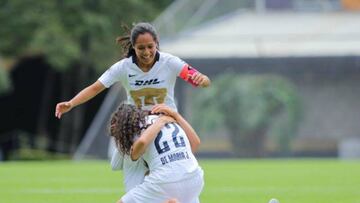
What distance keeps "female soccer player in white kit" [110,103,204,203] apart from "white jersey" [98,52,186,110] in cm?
99

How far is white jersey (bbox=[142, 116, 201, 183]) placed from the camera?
353 inches

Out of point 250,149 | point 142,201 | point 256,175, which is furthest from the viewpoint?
point 250,149

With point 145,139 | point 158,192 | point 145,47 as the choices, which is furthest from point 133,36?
point 158,192

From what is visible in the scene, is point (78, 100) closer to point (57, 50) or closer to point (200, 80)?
point (200, 80)

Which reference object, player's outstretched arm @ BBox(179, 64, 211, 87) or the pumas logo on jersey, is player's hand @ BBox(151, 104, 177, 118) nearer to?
player's outstretched arm @ BBox(179, 64, 211, 87)

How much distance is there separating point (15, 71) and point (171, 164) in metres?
34.7

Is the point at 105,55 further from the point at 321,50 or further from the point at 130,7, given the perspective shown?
the point at 321,50

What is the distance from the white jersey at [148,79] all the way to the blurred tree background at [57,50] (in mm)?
26174

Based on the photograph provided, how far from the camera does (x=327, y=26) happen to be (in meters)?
32.8

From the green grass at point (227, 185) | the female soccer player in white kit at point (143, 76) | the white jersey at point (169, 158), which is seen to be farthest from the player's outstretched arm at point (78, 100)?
the green grass at point (227, 185)

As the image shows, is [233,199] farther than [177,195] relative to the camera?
Yes

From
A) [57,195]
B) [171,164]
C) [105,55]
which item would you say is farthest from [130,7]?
[171,164]

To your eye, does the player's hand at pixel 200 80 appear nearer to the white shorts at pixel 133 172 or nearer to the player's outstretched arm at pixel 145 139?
the player's outstretched arm at pixel 145 139

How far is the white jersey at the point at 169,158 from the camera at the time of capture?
8.96 metres
